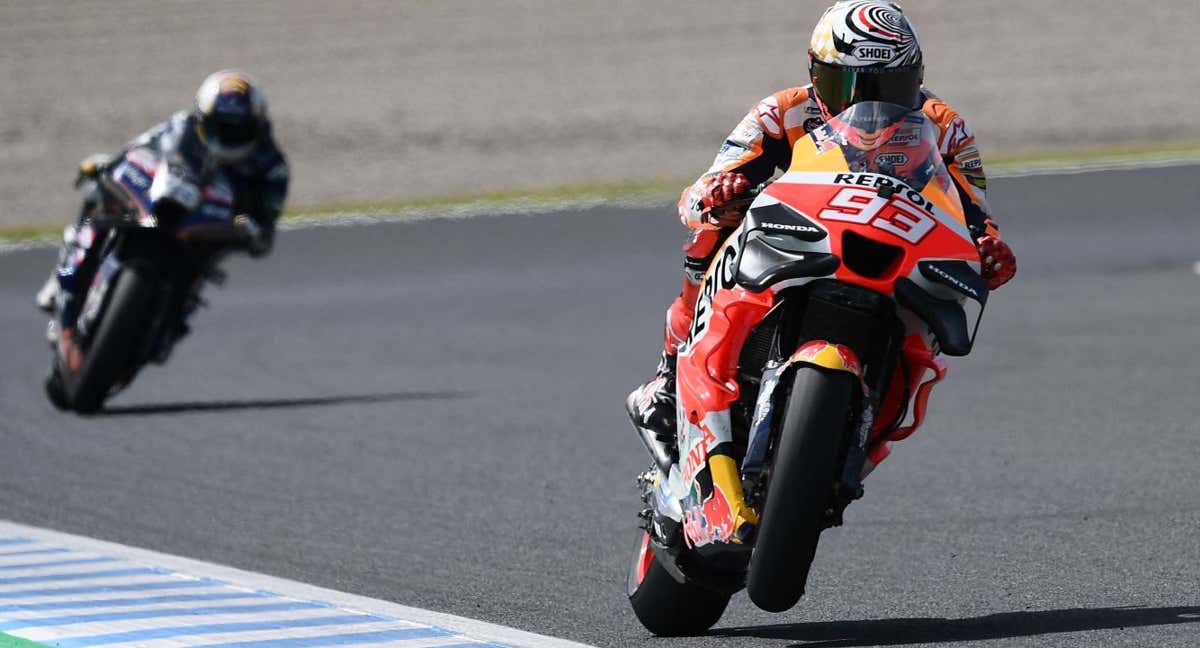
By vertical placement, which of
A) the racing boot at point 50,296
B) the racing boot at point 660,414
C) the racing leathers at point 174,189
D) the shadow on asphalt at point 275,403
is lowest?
the shadow on asphalt at point 275,403

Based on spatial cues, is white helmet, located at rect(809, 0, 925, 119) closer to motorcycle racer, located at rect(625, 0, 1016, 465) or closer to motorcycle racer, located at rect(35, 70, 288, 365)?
motorcycle racer, located at rect(625, 0, 1016, 465)

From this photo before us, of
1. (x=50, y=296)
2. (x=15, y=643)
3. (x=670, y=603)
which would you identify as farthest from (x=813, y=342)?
(x=50, y=296)

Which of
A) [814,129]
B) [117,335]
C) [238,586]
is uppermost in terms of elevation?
[814,129]

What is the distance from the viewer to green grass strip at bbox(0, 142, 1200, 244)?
60.1ft

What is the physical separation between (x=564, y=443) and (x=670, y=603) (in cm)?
405

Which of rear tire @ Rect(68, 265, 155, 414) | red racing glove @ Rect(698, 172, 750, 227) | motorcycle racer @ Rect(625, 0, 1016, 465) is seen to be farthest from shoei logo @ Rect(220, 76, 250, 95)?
red racing glove @ Rect(698, 172, 750, 227)

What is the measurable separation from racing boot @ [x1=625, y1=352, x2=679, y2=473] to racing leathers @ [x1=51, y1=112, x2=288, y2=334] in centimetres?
565

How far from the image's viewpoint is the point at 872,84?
188 inches

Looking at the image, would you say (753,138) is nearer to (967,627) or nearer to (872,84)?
(872,84)

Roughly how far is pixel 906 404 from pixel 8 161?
19519 millimetres

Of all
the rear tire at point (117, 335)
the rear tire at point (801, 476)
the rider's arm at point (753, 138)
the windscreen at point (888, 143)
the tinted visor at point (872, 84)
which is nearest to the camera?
the rear tire at point (801, 476)

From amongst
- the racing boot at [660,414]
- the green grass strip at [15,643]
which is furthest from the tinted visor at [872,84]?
the green grass strip at [15,643]

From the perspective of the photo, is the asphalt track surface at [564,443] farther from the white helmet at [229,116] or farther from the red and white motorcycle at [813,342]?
the white helmet at [229,116]

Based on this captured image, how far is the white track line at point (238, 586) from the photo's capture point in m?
5.09
